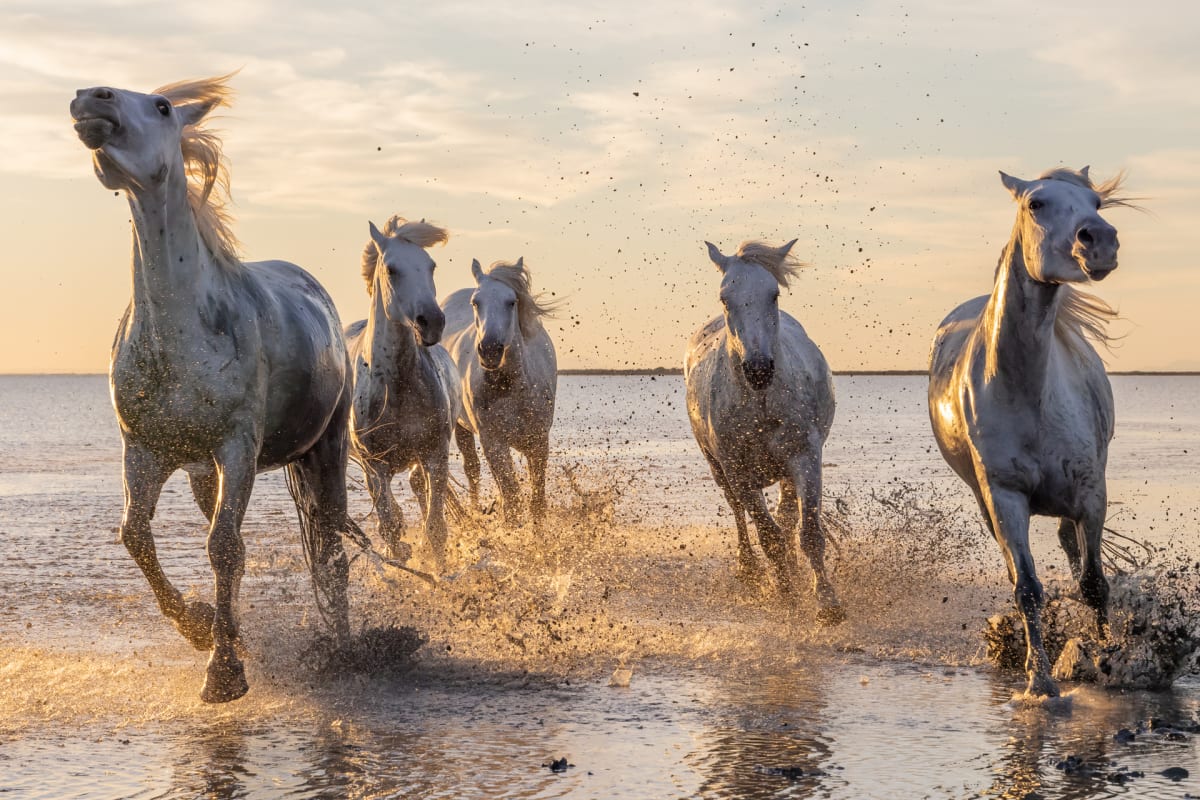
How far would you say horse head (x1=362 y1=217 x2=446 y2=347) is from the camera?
8.27 meters

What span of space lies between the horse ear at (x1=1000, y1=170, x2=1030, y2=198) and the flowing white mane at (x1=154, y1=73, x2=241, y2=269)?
139 inches

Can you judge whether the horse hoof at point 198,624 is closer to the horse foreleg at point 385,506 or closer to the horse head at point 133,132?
the horse head at point 133,132

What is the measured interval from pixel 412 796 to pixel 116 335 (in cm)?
281

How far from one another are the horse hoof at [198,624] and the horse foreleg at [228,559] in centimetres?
35

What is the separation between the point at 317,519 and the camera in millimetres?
7613

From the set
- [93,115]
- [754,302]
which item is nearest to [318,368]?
[93,115]

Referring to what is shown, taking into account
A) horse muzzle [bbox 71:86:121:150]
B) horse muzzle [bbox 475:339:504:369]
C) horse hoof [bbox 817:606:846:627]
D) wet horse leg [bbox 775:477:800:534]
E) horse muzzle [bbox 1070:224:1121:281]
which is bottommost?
horse hoof [bbox 817:606:846:627]

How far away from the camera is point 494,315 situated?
10789 millimetres

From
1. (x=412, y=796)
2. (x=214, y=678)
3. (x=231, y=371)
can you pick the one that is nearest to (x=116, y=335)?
(x=231, y=371)

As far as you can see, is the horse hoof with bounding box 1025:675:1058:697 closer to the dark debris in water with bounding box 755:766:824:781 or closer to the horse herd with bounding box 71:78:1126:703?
the horse herd with bounding box 71:78:1126:703

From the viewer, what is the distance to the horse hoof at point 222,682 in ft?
19.8

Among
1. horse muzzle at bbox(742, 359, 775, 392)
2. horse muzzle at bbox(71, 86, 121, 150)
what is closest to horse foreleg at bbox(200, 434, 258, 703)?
horse muzzle at bbox(71, 86, 121, 150)

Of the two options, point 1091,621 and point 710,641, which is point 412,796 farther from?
point 1091,621

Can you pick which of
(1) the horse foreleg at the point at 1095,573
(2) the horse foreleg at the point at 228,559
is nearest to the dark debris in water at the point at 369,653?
(2) the horse foreleg at the point at 228,559
